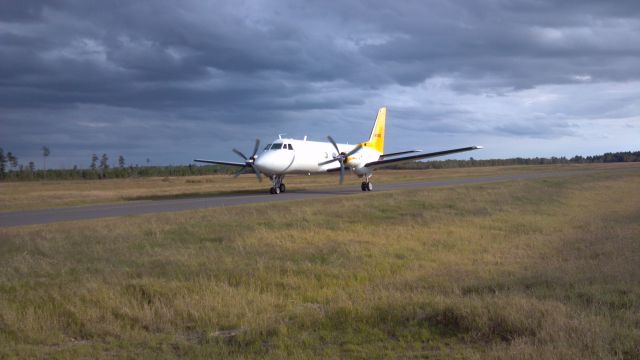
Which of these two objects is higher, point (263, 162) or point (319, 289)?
point (263, 162)

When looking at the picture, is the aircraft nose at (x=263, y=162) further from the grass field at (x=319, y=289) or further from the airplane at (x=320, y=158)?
the grass field at (x=319, y=289)

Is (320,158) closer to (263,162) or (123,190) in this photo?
(263,162)

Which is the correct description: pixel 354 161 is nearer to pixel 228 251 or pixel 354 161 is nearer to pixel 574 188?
pixel 574 188

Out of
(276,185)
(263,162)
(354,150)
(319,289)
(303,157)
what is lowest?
(319,289)

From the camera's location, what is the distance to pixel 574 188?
42.9 meters

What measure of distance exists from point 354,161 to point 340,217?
743 inches

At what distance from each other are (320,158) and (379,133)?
26.0 ft

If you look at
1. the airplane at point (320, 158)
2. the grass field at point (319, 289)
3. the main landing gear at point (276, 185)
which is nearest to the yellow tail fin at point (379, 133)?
the airplane at point (320, 158)

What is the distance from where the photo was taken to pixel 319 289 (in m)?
11.6

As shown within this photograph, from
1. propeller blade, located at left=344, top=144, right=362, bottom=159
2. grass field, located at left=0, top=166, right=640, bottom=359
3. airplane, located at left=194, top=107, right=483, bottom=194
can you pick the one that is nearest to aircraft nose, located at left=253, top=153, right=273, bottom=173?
airplane, located at left=194, top=107, right=483, bottom=194

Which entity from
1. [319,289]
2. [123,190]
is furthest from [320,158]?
[319,289]

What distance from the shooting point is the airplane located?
3669 cm

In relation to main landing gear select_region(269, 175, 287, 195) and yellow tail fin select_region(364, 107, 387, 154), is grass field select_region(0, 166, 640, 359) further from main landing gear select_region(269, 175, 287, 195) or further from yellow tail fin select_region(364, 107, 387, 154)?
yellow tail fin select_region(364, 107, 387, 154)

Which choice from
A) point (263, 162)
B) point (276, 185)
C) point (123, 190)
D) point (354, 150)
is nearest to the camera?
point (263, 162)
